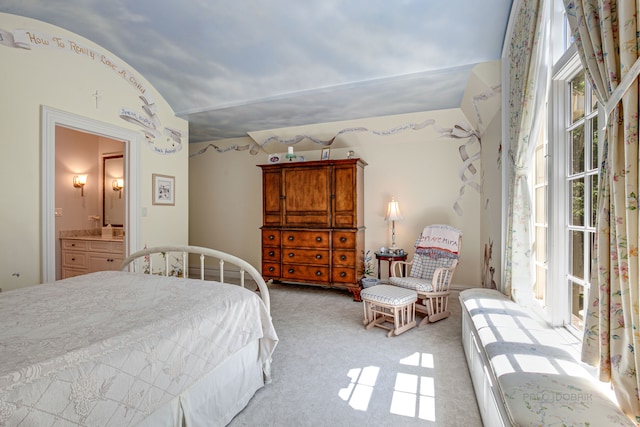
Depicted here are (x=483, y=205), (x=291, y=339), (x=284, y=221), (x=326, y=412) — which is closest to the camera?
(x=326, y=412)

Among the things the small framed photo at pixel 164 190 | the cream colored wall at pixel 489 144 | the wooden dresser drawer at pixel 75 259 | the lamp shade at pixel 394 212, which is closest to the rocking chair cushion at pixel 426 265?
the cream colored wall at pixel 489 144

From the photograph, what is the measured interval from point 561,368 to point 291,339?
2113 mm

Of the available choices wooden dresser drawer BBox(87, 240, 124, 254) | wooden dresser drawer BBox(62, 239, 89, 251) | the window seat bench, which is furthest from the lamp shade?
wooden dresser drawer BBox(62, 239, 89, 251)

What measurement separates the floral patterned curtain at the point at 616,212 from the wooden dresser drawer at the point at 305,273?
3398 mm

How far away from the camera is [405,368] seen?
232 cm

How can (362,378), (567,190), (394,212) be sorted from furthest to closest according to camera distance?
(394,212)
(362,378)
(567,190)

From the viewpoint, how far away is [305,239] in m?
4.50

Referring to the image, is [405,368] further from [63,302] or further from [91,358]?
[63,302]

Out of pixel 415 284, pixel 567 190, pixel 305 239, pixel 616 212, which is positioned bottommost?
pixel 415 284

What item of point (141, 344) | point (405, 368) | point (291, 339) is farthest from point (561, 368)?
point (291, 339)

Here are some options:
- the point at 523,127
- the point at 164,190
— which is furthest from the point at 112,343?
the point at 164,190

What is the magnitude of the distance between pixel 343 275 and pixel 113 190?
4122 millimetres

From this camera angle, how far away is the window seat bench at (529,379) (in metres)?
1.01

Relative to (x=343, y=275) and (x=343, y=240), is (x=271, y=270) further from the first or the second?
(x=343, y=240)
